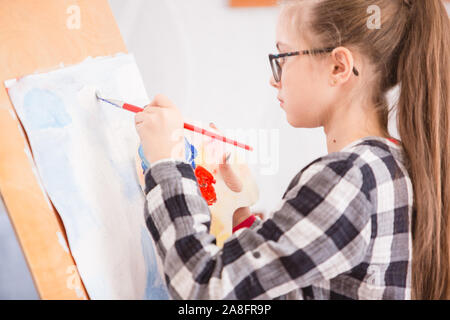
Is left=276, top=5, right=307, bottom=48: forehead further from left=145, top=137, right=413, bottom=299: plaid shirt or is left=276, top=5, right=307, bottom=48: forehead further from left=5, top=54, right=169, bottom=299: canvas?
left=5, top=54, right=169, bottom=299: canvas

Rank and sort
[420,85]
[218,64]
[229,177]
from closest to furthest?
[420,85] → [229,177] → [218,64]

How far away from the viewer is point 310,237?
21.3 inches

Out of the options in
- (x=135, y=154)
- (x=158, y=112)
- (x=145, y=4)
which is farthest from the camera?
(x=145, y=4)

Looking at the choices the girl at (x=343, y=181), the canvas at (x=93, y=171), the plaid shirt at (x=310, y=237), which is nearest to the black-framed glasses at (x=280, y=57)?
the girl at (x=343, y=181)

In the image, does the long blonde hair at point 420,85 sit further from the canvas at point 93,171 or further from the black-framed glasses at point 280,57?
the canvas at point 93,171

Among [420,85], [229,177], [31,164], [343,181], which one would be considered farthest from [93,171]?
[420,85]

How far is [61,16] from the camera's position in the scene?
0.72 metres

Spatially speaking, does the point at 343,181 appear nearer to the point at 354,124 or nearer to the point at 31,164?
the point at 354,124

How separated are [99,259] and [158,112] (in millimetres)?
244

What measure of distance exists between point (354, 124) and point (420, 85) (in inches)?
4.4

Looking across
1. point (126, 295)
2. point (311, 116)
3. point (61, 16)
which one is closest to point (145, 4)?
point (61, 16)

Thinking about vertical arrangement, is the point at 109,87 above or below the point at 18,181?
above
